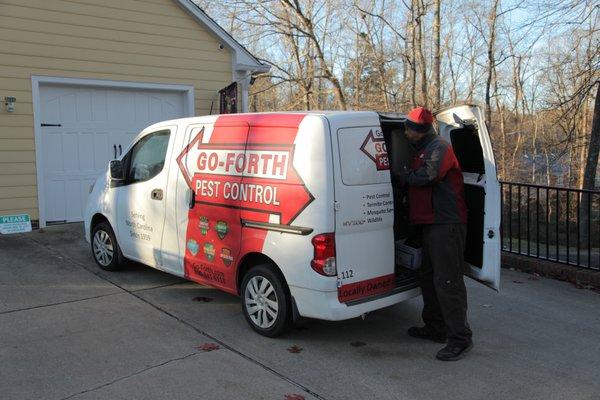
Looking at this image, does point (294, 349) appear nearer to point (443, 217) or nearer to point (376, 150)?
point (443, 217)

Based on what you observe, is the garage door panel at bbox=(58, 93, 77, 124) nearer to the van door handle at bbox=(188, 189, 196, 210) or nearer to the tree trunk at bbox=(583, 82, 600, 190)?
the van door handle at bbox=(188, 189, 196, 210)

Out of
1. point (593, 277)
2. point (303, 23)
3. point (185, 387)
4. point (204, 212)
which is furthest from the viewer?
point (303, 23)

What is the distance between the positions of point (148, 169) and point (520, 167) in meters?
31.3

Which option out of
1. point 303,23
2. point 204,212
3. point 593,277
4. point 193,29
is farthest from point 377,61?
point 204,212

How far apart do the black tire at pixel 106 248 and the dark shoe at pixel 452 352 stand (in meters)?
3.95

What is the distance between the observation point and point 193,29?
10844mm

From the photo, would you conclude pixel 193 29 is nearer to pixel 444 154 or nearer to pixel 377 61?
pixel 444 154

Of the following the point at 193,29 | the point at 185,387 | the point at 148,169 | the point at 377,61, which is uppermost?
the point at 377,61

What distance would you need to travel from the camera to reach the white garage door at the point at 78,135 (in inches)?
370

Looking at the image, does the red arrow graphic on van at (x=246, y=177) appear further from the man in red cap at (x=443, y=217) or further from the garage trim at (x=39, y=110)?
the garage trim at (x=39, y=110)

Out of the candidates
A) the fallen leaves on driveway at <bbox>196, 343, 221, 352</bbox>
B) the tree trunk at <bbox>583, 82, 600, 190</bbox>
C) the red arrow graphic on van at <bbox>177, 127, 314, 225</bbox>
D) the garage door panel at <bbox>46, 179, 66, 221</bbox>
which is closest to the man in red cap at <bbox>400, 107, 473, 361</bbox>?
the red arrow graphic on van at <bbox>177, 127, 314, 225</bbox>

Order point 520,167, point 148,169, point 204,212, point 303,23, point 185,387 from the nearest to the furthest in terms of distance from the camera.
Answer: point 185,387 < point 204,212 < point 148,169 < point 303,23 < point 520,167

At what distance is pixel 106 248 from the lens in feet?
21.9

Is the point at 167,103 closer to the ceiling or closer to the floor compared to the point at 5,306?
closer to the ceiling
